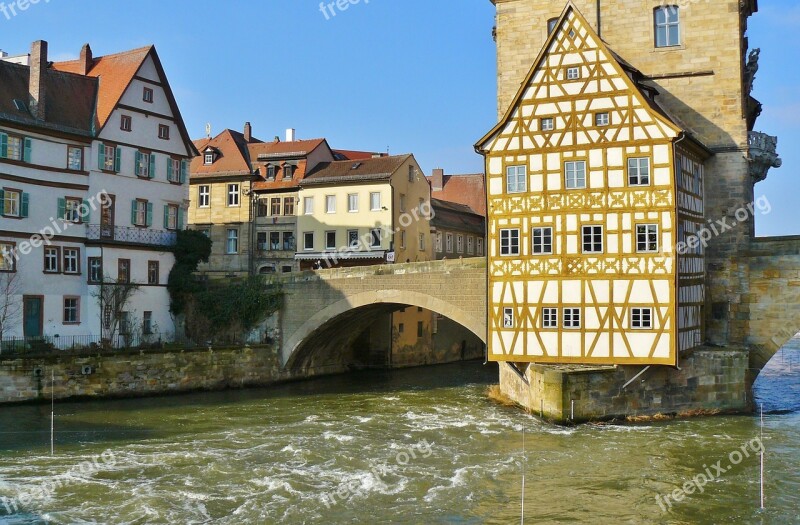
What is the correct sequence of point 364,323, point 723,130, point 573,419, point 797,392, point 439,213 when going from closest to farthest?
point 573,419 → point 723,130 → point 797,392 → point 364,323 → point 439,213

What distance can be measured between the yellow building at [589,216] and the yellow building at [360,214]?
603 inches

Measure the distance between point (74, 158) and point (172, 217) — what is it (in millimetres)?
5308

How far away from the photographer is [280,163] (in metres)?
44.6

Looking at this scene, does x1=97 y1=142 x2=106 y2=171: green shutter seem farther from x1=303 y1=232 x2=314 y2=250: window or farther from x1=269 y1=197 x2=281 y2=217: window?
x1=303 y1=232 x2=314 y2=250: window

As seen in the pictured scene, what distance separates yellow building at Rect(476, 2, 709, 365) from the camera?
78.5 ft

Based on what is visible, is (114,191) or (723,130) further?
(114,191)

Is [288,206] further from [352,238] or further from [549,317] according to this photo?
[549,317]

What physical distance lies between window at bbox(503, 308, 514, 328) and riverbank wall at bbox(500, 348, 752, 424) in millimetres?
1636

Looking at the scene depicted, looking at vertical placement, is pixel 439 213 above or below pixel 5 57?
below

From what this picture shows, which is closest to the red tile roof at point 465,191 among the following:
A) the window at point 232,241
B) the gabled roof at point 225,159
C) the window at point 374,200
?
the gabled roof at point 225,159

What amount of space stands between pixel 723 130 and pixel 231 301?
20958 millimetres

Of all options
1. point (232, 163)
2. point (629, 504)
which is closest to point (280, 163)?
point (232, 163)

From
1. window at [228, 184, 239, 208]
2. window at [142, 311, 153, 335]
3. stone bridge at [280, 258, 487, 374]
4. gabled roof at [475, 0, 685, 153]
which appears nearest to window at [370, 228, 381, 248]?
stone bridge at [280, 258, 487, 374]

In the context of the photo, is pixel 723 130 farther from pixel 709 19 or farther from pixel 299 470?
pixel 299 470
